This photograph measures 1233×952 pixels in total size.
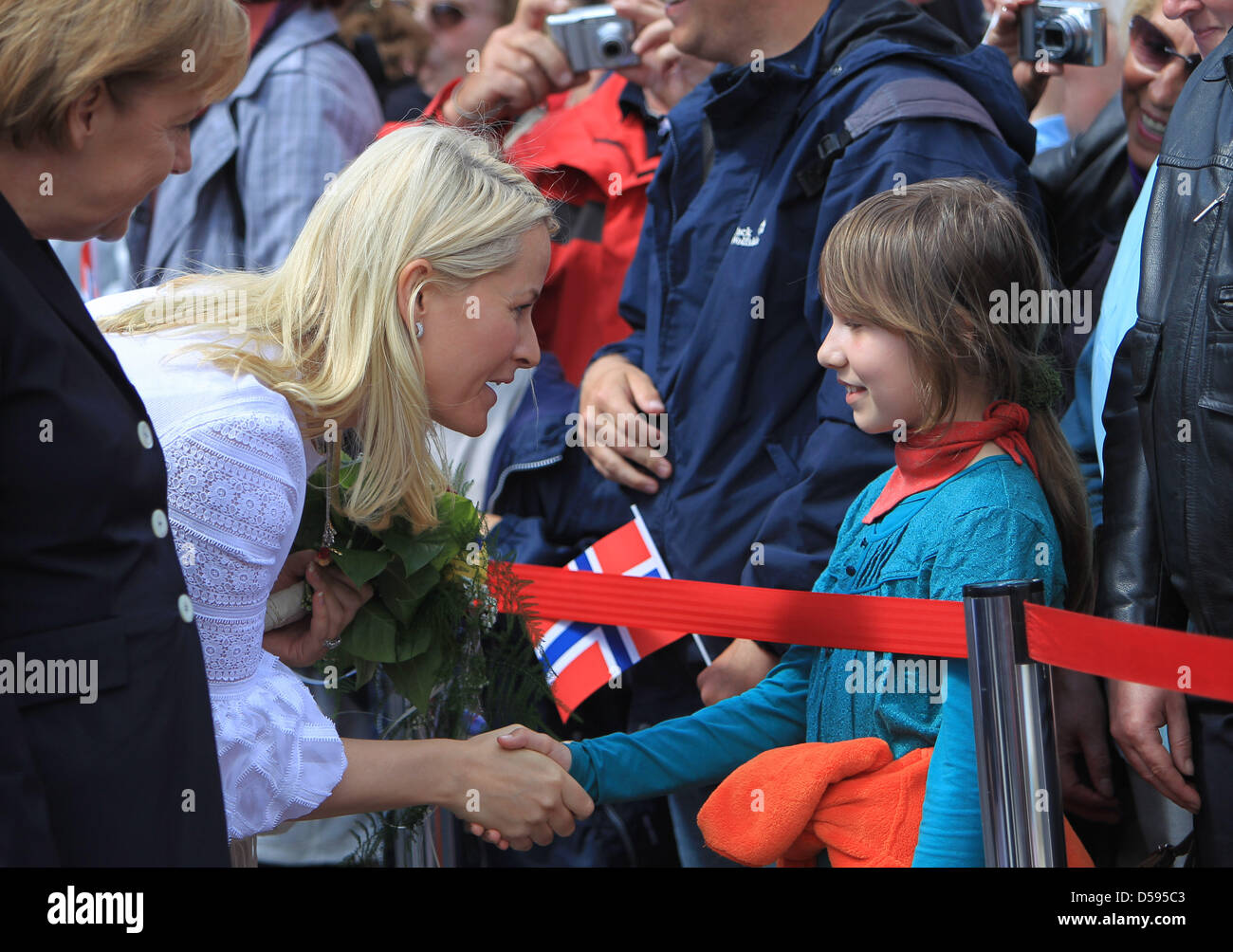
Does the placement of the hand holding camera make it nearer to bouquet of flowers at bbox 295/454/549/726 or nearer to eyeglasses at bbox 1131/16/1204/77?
eyeglasses at bbox 1131/16/1204/77

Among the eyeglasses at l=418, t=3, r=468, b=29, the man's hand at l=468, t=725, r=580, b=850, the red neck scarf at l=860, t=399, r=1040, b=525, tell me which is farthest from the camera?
the eyeglasses at l=418, t=3, r=468, b=29

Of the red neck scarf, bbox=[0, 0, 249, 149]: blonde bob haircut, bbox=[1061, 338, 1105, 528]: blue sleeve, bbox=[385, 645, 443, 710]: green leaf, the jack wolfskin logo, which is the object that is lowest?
bbox=[385, 645, 443, 710]: green leaf

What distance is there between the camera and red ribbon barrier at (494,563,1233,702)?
208 centimetres

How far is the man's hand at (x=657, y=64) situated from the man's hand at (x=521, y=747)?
215 centimetres

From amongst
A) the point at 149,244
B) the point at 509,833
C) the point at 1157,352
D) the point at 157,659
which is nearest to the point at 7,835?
the point at 157,659

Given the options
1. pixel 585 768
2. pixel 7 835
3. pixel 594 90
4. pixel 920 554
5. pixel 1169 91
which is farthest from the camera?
pixel 594 90

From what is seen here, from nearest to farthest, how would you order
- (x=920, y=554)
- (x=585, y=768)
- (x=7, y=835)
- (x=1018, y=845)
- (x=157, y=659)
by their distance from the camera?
(x=7, y=835) → (x=157, y=659) → (x=1018, y=845) → (x=920, y=554) → (x=585, y=768)

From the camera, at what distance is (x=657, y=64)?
3955 mm

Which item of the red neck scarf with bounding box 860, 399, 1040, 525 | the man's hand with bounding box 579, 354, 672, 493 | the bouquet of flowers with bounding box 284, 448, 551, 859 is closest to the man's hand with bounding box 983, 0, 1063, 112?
the man's hand with bounding box 579, 354, 672, 493

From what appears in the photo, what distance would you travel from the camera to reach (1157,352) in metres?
2.29

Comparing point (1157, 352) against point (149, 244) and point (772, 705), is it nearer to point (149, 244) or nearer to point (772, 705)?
point (772, 705)

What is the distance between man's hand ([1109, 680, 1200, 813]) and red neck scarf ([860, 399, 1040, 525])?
1.46 ft

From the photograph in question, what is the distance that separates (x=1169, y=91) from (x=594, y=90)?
6.04 feet
